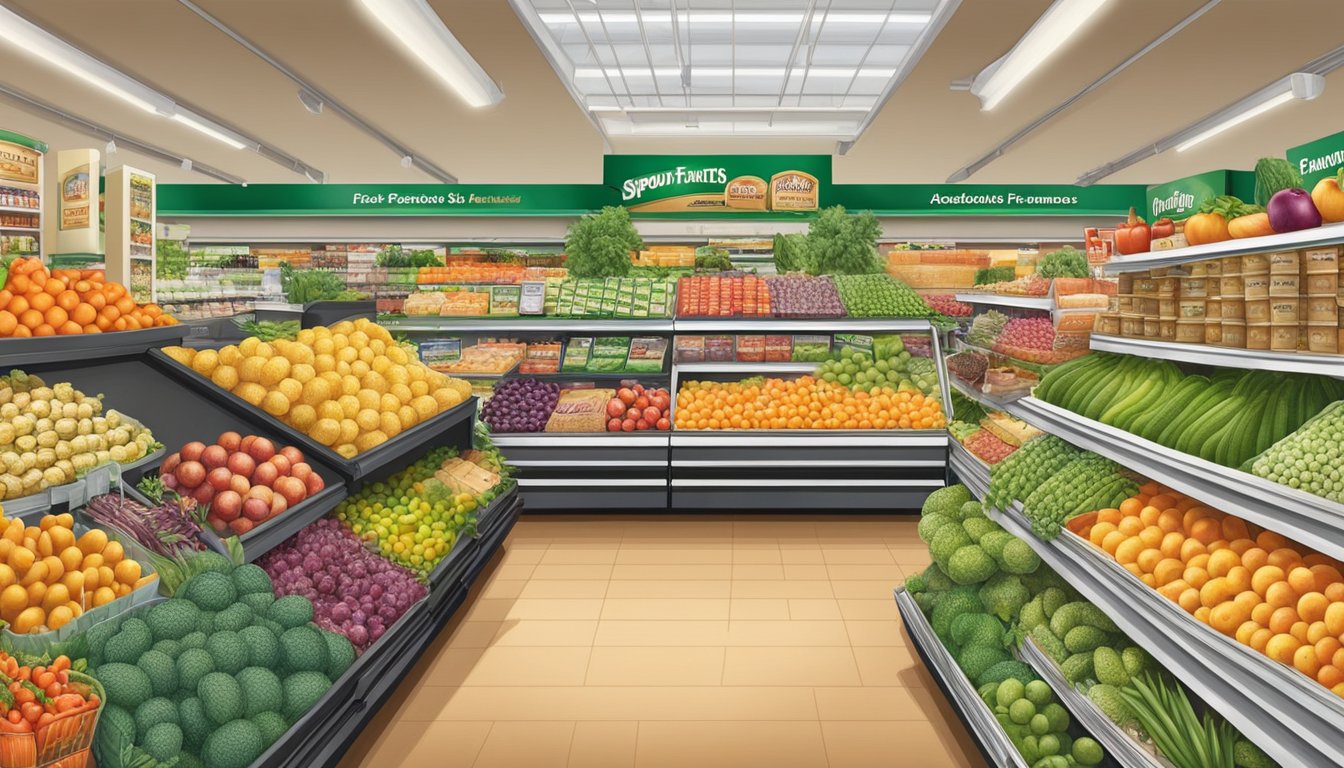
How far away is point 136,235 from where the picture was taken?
15.2 ft

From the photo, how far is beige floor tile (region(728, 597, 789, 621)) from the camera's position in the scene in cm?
438

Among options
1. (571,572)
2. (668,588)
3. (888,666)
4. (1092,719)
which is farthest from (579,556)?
(1092,719)

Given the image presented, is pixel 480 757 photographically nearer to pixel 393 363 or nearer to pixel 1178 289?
pixel 393 363

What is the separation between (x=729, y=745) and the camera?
316cm

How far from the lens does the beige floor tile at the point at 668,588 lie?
4715mm

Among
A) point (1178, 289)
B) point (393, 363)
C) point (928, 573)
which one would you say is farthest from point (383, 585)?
point (1178, 289)

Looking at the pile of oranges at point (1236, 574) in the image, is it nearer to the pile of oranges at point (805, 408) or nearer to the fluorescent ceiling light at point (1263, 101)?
the pile of oranges at point (805, 408)

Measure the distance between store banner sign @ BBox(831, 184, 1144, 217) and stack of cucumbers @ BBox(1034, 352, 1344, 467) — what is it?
399 inches

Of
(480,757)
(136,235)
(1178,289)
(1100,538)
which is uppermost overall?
(136,235)

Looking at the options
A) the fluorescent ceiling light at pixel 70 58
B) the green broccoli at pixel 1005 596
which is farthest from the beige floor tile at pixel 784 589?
the fluorescent ceiling light at pixel 70 58

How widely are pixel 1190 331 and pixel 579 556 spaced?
3.68 metres

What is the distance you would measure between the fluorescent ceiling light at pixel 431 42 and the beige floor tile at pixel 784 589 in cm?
480

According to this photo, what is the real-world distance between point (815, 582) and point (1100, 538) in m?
2.28

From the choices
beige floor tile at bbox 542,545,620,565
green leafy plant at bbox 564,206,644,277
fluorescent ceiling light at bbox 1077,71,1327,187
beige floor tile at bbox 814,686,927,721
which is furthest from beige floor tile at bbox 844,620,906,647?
fluorescent ceiling light at bbox 1077,71,1327,187
